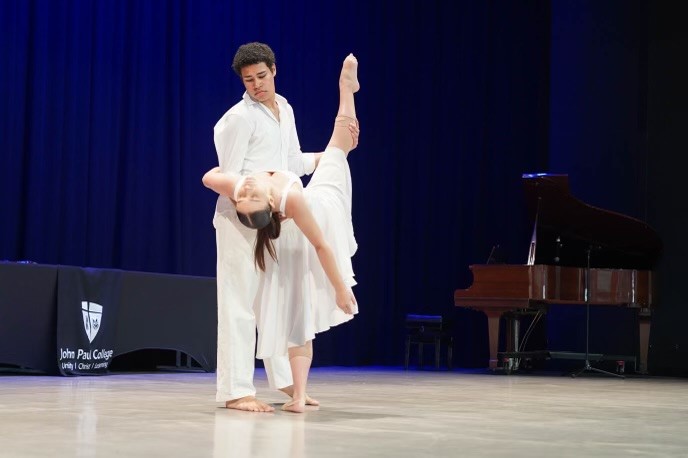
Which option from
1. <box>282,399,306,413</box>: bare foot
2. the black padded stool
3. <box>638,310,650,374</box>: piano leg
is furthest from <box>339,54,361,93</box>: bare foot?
<box>638,310,650,374</box>: piano leg

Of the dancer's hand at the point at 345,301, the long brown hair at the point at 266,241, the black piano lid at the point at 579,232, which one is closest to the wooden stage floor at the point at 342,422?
the dancer's hand at the point at 345,301

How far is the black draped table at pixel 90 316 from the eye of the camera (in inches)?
255

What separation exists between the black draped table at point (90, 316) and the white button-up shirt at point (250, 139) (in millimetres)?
2870

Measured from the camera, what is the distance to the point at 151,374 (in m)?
7.36

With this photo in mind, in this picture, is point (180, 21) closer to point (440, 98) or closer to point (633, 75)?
point (440, 98)

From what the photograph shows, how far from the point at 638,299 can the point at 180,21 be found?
464 centimetres

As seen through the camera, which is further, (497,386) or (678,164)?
(678,164)

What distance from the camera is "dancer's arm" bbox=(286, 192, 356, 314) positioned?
379 centimetres

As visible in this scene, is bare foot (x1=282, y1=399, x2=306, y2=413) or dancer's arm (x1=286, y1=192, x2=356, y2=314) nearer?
dancer's arm (x1=286, y1=192, x2=356, y2=314)

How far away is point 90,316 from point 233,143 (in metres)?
3.21

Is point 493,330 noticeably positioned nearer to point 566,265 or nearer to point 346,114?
point 566,265

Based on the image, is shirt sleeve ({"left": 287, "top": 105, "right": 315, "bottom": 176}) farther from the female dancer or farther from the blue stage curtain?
the blue stage curtain

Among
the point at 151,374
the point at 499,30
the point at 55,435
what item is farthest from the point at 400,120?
the point at 55,435

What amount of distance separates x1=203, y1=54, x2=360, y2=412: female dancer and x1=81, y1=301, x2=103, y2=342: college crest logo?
9.84 feet
